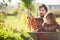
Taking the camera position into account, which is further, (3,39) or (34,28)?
(34,28)

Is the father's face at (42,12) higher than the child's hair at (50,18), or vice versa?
the father's face at (42,12)

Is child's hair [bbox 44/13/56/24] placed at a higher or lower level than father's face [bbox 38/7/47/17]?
lower

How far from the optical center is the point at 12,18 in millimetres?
2361

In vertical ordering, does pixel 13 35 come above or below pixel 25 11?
below

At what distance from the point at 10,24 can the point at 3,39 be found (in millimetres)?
225

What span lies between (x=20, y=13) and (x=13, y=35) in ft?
0.90

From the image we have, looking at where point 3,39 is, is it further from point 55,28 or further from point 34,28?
point 55,28

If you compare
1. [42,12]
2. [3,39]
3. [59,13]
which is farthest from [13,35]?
[59,13]

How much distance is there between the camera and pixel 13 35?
229 cm

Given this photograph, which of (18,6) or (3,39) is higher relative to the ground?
(18,6)

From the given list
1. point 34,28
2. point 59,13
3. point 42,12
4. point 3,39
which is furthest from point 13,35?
point 59,13

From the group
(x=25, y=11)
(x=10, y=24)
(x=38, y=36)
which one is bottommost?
(x=38, y=36)

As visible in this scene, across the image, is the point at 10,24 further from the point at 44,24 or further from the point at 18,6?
the point at 44,24

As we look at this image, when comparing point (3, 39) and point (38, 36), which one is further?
point (38, 36)
